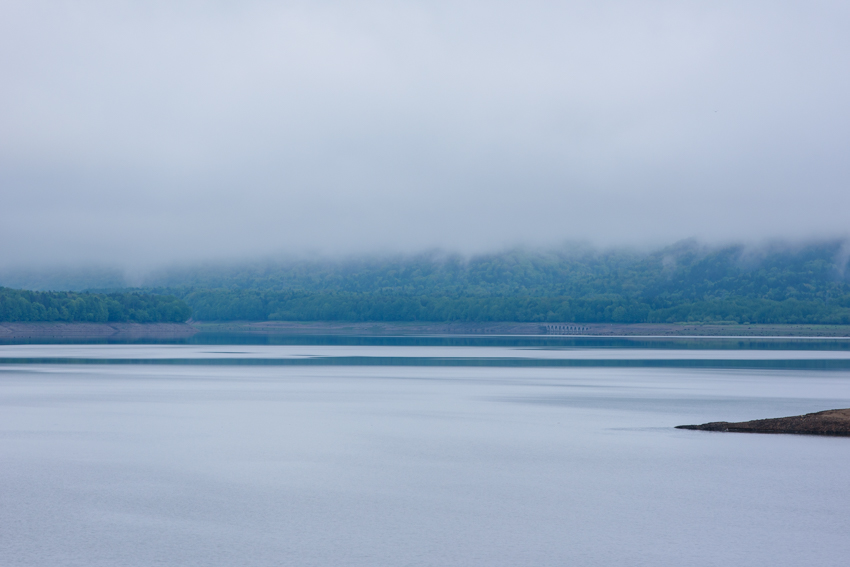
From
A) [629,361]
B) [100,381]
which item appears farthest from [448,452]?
[629,361]

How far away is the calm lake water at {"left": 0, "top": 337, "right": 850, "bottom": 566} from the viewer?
14.2m

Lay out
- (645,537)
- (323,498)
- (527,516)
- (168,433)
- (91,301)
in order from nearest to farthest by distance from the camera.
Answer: (645,537) → (527,516) → (323,498) → (168,433) → (91,301)

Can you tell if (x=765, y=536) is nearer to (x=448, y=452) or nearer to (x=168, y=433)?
(x=448, y=452)

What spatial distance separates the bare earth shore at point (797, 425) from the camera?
26812mm

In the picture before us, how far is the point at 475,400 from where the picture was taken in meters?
37.3

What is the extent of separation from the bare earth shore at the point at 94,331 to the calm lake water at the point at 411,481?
4875 inches

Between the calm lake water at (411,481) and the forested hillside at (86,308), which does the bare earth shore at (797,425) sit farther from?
the forested hillside at (86,308)

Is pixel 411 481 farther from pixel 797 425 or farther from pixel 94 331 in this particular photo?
pixel 94 331

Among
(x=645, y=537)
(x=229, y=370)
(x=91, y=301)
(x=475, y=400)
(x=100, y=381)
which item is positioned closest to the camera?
(x=645, y=537)

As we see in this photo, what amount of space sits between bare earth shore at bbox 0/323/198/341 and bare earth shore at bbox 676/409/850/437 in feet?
436

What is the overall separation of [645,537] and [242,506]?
7242 millimetres

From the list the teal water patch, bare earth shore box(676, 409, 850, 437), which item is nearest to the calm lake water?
bare earth shore box(676, 409, 850, 437)

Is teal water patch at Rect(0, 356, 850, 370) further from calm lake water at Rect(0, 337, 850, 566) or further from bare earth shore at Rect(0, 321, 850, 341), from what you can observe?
bare earth shore at Rect(0, 321, 850, 341)

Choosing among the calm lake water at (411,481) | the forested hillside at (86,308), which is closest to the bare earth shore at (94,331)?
the forested hillside at (86,308)
